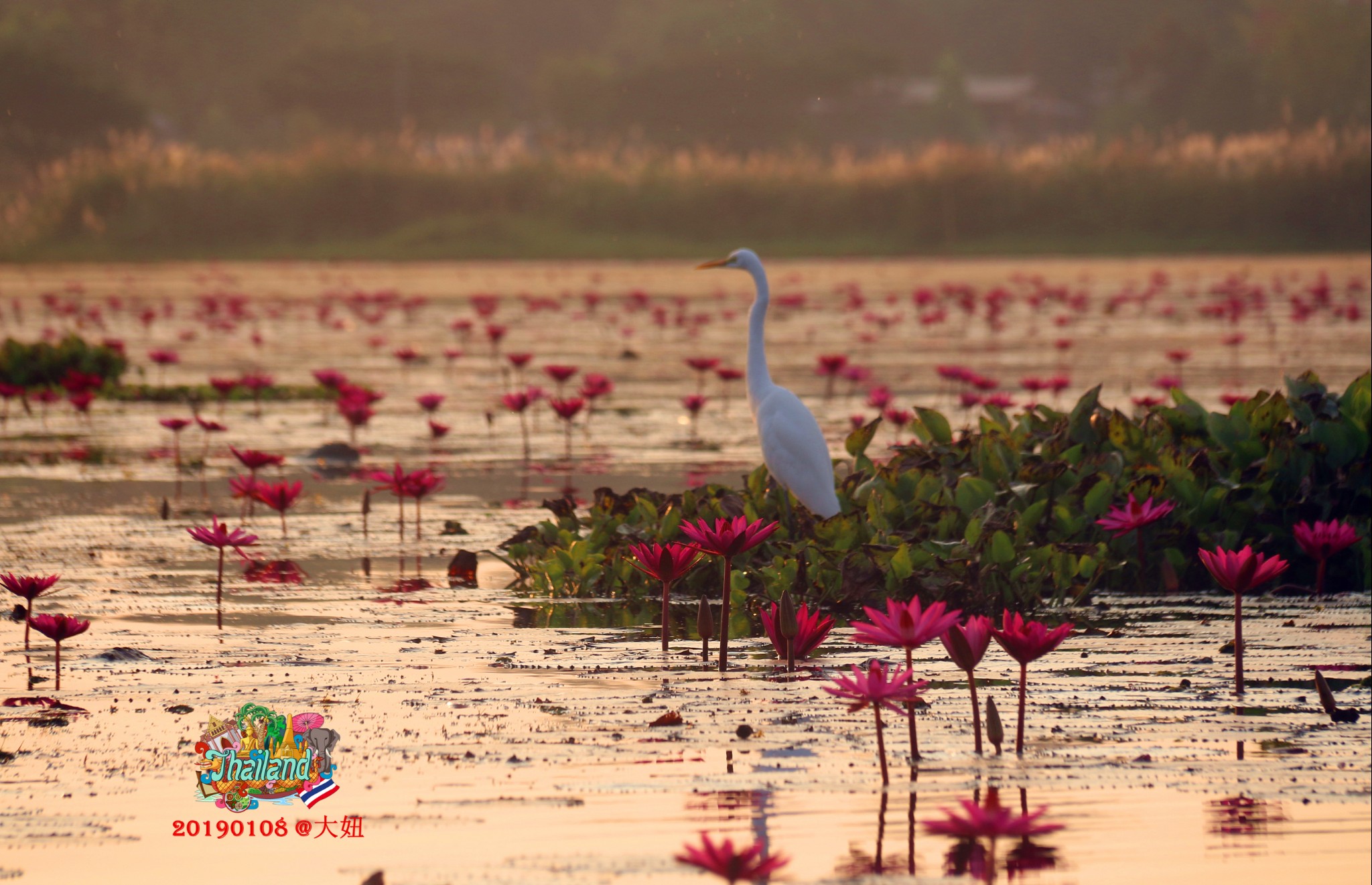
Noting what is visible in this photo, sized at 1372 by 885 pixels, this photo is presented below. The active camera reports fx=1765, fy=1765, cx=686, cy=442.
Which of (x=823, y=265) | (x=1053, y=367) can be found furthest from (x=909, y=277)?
(x=1053, y=367)

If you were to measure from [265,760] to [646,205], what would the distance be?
112 feet

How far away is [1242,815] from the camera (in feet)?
11.1

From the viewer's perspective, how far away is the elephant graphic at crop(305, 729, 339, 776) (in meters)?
3.74

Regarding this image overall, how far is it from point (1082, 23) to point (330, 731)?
79224 mm

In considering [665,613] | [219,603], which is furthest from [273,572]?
[665,613]

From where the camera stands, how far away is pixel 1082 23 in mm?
78562

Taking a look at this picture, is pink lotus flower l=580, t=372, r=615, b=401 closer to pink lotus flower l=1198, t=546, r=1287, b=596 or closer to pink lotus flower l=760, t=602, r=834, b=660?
pink lotus flower l=760, t=602, r=834, b=660

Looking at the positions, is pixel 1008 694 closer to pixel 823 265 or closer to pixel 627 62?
pixel 823 265

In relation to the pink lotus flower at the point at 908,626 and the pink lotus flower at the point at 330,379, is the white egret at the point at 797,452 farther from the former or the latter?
the pink lotus flower at the point at 330,379

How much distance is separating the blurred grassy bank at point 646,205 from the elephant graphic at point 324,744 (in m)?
31.3

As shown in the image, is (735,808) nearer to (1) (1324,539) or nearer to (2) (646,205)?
(1) (1324,539)

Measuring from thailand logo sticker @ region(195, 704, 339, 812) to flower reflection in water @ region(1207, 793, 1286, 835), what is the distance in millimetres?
1738

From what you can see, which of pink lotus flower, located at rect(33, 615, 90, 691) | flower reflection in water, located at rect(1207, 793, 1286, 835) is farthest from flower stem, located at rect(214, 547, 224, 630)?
flower reflection in water, located at rect(1207, 793, 1286, 835)

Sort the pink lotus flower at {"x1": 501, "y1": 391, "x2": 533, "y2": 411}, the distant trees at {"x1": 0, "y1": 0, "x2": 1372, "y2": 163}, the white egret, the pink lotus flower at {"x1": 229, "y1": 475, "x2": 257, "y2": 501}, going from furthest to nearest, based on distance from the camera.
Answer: the distant trees at {"x1": 0, "y1": 0, "x2": 1372, "y2": 163}
the pink lotus flower at {"x1": 501, "y1": 391, "x2": 533, "y2": 411}
the pink lotus flower at {"x1": 229, "y1": 475, "x2": 257, "y2": 501}
the white egret
